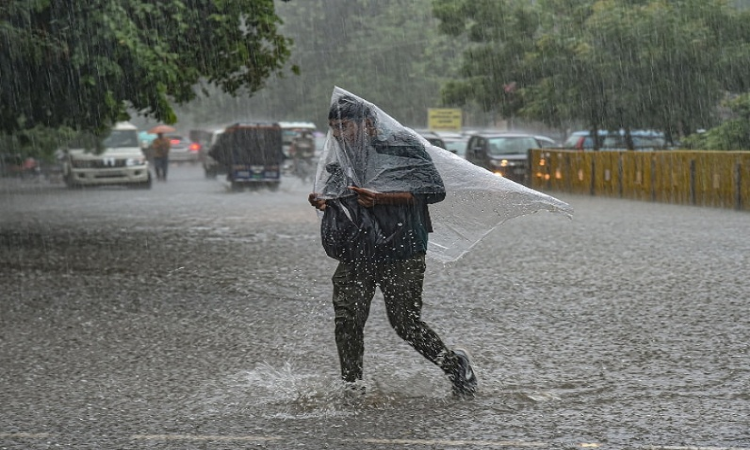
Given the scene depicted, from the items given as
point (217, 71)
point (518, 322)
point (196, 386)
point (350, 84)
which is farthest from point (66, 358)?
point (350, 84)

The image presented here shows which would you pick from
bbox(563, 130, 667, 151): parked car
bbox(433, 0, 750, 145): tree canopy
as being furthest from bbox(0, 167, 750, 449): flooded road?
bbox(563, 130, 667, 151): parked car

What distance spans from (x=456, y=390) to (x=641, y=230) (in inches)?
479

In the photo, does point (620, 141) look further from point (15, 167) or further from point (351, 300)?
point (351, 300)

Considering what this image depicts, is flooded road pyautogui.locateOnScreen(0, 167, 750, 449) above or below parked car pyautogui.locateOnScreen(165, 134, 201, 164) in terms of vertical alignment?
above

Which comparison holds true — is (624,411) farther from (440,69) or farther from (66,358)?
(440,69)

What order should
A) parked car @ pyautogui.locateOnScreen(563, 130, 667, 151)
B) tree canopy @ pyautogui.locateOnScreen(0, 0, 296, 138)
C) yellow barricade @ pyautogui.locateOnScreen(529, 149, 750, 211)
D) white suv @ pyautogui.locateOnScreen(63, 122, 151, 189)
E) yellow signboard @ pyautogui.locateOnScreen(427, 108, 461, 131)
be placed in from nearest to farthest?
tree canopy @ pyautogui.locateOnScreen(0, 0, 296, 138) → yellow barricade @ pyautogui.locateOnScreen(529, 149, 750, 211) → white suv @ pyautogui.locateOnScreen(63, 122, 151, 189) → parked car @ pyautogui.locateOnScreen(563, 130, 667, 151) → yellow signboard @ pyautogui.locateOnScreen(427, 108, 461, 131)

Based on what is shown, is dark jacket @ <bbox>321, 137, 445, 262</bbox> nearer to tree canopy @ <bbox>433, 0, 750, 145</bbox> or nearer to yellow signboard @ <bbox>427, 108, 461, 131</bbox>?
tree canopy @ <bbox>433, 0, 750, 145</bbox>

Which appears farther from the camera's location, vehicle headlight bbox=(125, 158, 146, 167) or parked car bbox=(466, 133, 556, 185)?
vehicle headlight bbox=(125, 158, 146, 167)

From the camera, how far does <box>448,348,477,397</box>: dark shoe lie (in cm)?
662

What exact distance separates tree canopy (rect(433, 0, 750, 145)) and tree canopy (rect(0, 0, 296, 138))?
747 inches

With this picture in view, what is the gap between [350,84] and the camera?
7419 cm

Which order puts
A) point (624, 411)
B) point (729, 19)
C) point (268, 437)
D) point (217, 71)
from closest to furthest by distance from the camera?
1. point (268, 437)
2. point (624, 411)
3. point (217, 71)
4. point (729, 19)

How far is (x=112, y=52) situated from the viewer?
14422mm

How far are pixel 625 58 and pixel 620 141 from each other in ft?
8.46
